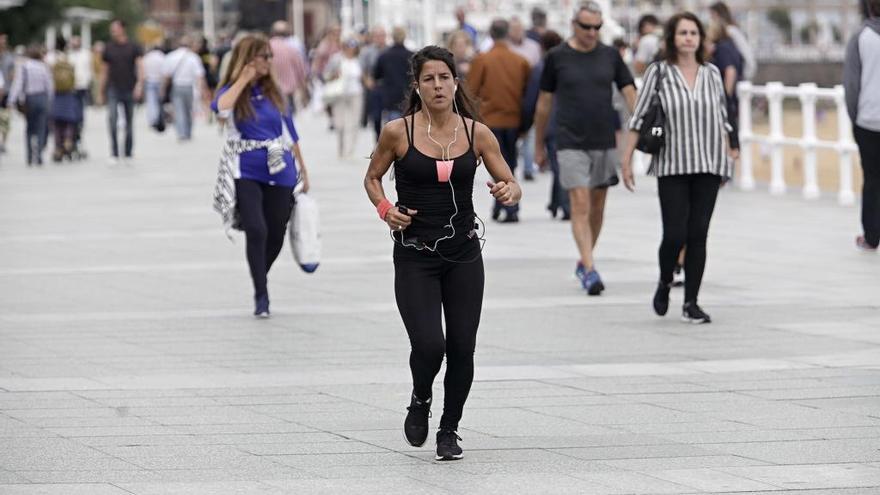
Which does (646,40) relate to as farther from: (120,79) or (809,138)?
(120,79)

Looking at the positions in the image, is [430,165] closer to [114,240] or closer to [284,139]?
[284,139]

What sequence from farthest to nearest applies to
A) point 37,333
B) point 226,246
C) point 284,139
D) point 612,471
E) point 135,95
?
point 135,95 < point 226,246 < point 284,139 < point 37,333 < point 612,471

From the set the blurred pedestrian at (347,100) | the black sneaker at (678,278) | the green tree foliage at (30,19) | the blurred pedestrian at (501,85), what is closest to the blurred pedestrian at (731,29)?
the blurred pedestrian at (501,85)

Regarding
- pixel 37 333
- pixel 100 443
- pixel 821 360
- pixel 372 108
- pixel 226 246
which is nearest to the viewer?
pixel 100 443

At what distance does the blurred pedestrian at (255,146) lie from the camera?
11477 mm

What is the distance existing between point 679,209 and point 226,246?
18.5 feet

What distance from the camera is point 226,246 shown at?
1568 cm

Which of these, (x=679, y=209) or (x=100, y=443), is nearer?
(x=100, y=443)

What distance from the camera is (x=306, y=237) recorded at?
1189 cm

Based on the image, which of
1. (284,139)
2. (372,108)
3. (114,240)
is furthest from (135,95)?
(284,139)

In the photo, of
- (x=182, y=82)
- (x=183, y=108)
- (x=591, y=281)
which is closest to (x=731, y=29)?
(x=591, y=281)

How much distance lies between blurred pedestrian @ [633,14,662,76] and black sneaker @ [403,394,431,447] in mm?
14117

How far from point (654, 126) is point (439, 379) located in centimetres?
229

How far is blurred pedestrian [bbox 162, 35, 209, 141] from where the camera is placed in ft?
111
